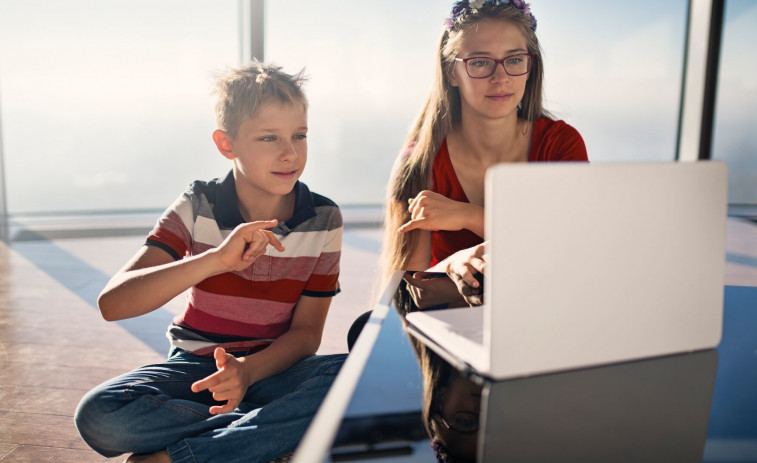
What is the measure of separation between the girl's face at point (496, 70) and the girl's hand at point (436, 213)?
0.88ft

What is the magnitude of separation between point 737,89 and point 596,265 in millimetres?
5686

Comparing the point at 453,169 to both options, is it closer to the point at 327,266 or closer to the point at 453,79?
the point at 453,79

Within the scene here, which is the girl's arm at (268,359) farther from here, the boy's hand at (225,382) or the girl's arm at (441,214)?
the girl's arm at (441,214)

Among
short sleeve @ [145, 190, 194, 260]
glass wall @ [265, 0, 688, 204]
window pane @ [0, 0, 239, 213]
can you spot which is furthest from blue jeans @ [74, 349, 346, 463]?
glass wall @ [265, 0, 688, 204]

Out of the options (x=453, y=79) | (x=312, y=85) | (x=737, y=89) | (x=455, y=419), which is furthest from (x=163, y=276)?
(x=737, y=89)

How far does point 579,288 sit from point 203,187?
103cm

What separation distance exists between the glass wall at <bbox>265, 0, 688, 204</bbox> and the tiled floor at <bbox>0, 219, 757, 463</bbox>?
67.1 inches

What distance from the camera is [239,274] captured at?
4.51 feet

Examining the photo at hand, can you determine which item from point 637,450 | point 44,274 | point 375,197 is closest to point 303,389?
point 637,450

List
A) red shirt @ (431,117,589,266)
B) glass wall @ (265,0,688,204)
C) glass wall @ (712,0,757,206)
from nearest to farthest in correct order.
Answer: red shirt @ (431,117,589,266) → glass wall @ (712,0,757,206) → glass wall @ (265,0,688,204)

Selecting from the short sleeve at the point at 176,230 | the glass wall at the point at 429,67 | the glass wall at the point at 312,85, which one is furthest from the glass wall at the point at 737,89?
the short sleeve at the point at 176,230

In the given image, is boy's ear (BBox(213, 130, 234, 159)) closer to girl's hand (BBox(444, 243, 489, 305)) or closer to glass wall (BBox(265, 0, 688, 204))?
girl's hand (BBox(444, 243, 489, 305))

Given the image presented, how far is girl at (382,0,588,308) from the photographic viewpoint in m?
1.47

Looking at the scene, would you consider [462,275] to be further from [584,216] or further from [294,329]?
[584,216]
